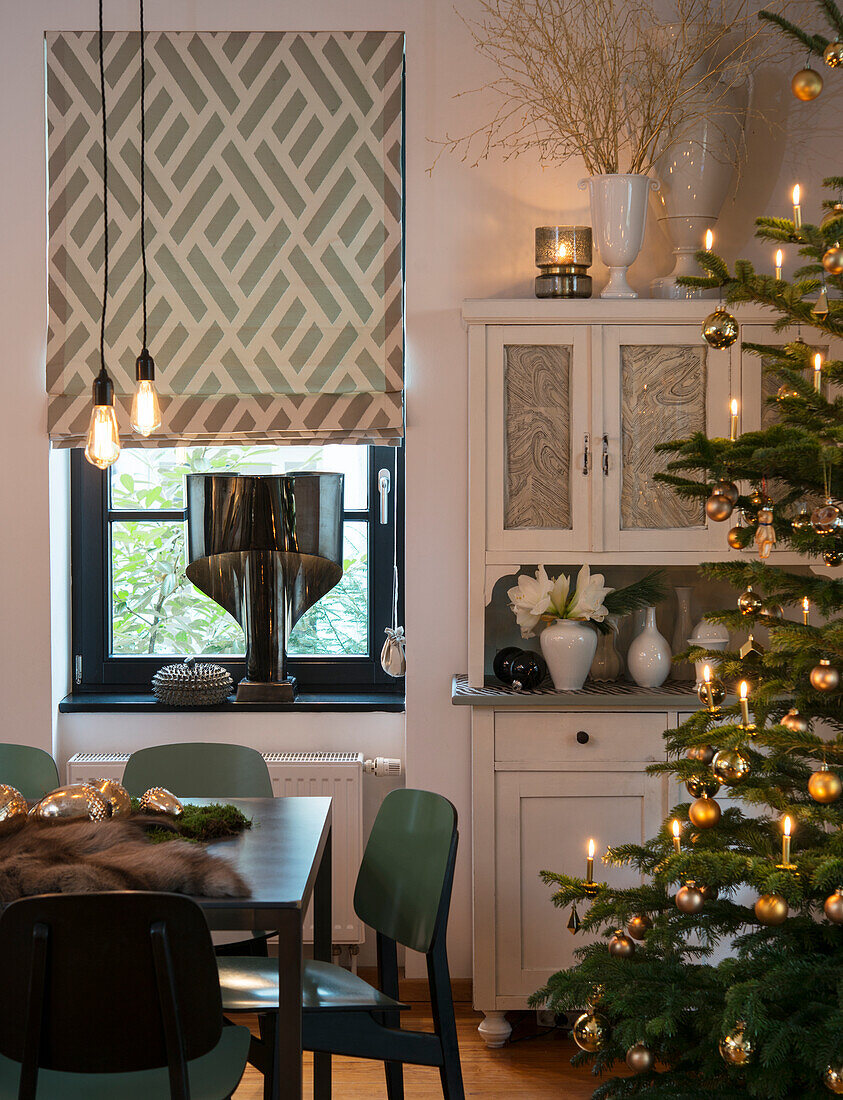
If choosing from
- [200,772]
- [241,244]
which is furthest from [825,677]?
[241,244]

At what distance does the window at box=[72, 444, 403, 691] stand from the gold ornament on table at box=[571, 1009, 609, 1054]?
186 centimetres

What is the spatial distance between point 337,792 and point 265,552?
31.5 inches

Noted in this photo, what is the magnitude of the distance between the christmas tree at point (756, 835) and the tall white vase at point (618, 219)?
3.94 ft

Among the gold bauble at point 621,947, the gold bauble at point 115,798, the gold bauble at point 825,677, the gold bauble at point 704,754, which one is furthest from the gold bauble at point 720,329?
the gold bauble at point 115,798

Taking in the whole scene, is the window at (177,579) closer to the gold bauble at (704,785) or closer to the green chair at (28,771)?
the green chair at (28,771)

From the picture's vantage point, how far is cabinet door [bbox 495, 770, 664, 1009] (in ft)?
9.95

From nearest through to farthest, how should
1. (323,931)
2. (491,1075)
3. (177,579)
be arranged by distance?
(323,931)
(491,1075)
(177,579)

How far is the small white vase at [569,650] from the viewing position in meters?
3.10

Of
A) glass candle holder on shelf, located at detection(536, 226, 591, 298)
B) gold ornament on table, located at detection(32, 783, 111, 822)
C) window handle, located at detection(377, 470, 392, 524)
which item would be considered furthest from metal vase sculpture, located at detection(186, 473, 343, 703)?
gold ornament on table, located at detection(32, 783, 111, 822)

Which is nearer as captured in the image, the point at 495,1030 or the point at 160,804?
the point at 160,804

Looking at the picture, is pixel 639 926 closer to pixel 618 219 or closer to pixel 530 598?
pixel 530 598

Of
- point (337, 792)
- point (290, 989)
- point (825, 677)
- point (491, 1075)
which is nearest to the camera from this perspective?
point (825, 677)

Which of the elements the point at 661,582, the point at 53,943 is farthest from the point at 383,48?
the point at 53,943

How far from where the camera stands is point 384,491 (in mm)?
3594
